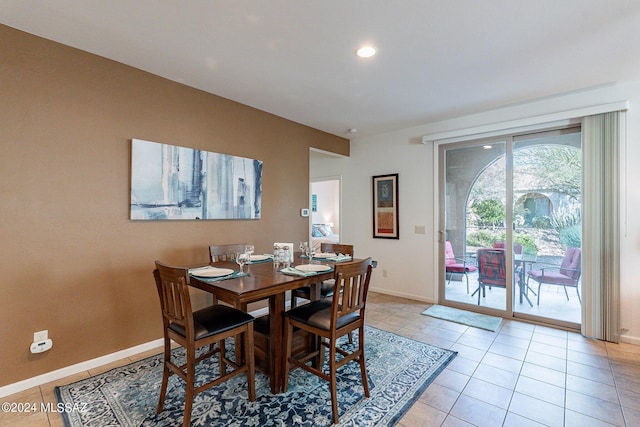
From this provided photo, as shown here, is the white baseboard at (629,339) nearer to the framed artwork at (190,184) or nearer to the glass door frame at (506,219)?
the glass door frame at (506,219)

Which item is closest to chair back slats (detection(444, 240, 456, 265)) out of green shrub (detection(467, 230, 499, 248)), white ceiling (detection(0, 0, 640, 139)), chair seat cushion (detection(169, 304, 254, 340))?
green shrub (detection(467, 230, 499, 248))

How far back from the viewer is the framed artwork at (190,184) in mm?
2660

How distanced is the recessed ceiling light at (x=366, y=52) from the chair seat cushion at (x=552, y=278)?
3158 mm

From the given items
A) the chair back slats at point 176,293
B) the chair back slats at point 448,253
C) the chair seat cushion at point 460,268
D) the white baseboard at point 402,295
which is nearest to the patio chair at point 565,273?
the chair seat cushion at point 460,268

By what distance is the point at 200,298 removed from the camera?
310 cm

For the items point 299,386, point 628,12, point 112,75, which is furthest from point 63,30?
point 628,12

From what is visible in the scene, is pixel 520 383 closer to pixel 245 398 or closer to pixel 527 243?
pixel 527 243

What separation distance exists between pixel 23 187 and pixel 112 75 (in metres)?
1.14

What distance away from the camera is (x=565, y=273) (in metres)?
3.35

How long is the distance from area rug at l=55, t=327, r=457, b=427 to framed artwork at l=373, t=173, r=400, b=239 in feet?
7.72

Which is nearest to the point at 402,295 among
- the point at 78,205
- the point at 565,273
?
the point at 565,273

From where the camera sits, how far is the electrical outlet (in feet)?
7.14

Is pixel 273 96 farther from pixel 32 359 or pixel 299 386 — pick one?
pixel 32 359

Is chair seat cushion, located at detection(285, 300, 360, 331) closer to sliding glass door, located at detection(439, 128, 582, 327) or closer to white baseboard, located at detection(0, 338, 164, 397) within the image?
white baseboard, located at detection(0, 338, 164, 397)
